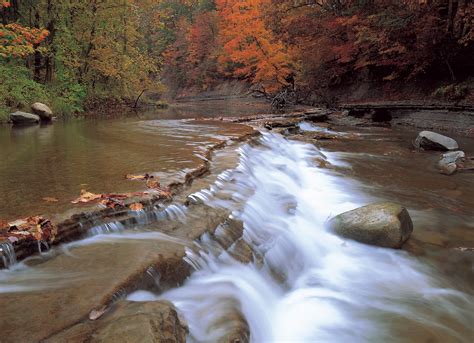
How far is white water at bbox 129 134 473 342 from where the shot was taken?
294 centimetres

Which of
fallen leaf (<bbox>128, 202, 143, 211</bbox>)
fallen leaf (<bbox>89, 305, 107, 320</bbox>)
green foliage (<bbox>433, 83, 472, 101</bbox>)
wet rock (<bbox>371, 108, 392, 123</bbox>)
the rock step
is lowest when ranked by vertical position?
the rock step

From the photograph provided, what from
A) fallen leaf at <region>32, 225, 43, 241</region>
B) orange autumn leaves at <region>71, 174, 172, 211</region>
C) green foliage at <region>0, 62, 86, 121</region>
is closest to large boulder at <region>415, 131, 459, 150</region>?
orange autumn leaves at <region>71, 174, 172, 211</region>

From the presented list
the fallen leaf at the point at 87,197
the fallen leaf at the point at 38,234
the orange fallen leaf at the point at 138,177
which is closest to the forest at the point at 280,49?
the orange fallen leaf at the point at 138,177

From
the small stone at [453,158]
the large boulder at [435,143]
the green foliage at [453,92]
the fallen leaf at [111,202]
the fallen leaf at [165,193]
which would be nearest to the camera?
the fallen leaf at [111,202]

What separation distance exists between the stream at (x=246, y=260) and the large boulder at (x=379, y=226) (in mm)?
110

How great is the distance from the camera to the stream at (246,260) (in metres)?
2.51

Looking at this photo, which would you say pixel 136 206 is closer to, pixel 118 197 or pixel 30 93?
pixel 118 197

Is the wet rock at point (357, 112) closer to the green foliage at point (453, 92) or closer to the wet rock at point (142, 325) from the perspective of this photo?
the green foliage at point (453, 92)

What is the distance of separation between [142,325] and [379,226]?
11.1ft

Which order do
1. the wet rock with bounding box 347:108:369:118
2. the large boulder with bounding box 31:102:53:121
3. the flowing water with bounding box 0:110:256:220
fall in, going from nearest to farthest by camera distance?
the flowing water with bounding box 0:110:256:220 < the large boulder with bounding box 31:102:53:121 < the wet rock with bounding box 347:108:369:118

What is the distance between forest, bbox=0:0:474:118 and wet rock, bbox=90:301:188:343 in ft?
31.6

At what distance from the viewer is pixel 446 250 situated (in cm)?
435

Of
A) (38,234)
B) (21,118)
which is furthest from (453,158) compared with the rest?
(21,118)

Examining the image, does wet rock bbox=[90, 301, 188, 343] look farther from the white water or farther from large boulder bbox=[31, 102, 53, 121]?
large boulder bbox=[31, 102, 53, 121]
